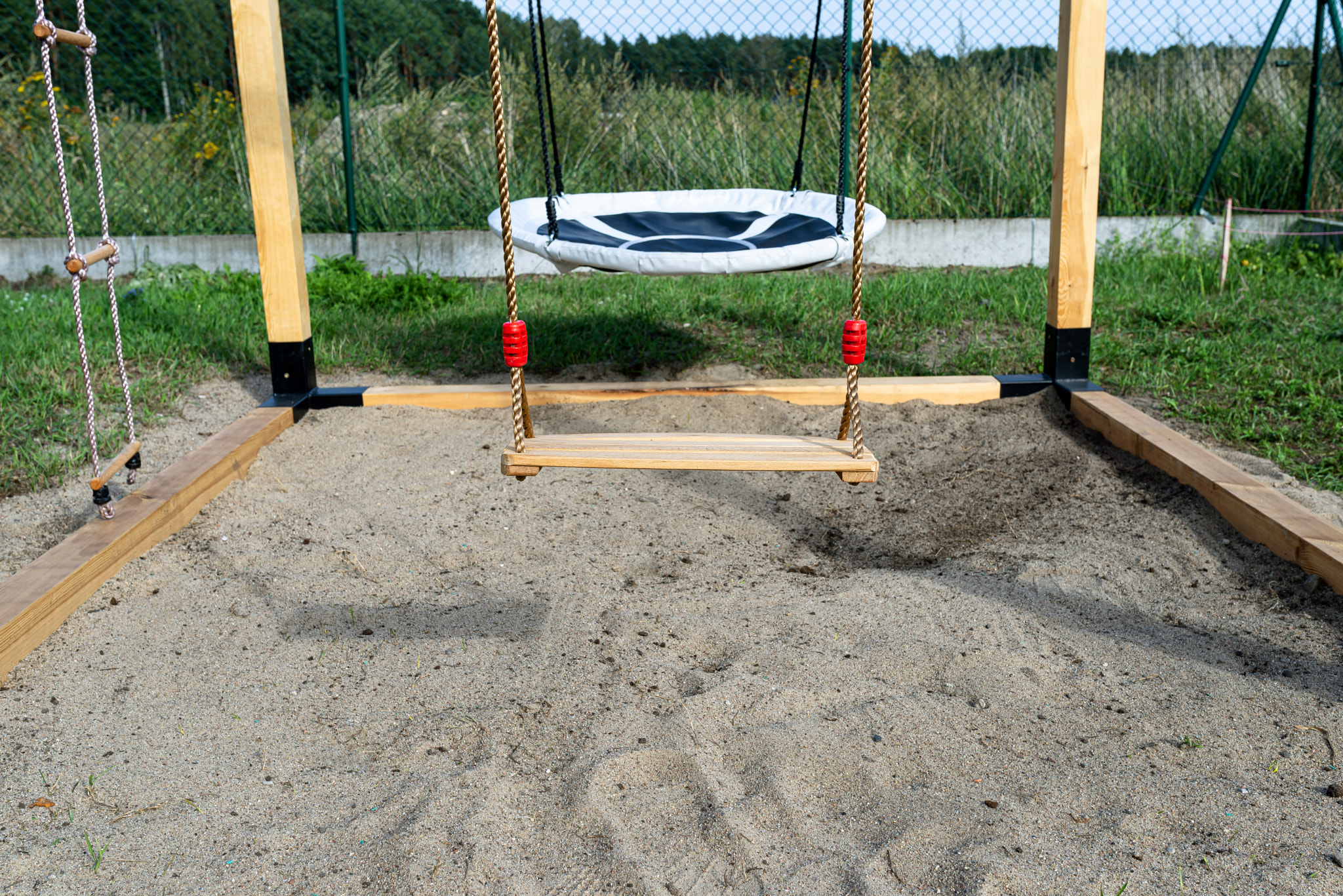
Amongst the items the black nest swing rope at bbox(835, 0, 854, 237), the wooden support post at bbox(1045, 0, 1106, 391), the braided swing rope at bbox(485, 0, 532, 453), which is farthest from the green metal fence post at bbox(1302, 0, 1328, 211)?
the braided swing rope at bbox(485, 0, 532, 453)

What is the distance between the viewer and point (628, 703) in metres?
1.77

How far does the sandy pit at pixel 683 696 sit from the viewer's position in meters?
1.39

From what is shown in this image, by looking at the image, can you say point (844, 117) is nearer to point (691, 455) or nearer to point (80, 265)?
point (691, 455)

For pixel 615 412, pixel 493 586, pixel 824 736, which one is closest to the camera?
pixel 824 736

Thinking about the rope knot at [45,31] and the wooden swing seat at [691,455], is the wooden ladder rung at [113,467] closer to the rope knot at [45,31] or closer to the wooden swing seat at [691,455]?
the rope knot at [45,31]

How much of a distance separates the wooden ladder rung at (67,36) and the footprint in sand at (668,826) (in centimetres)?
196

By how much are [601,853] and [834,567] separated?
1.18m

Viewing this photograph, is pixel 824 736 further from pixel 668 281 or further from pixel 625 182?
pixel 625 182

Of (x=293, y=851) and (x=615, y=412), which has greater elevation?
(x=615, y=412)

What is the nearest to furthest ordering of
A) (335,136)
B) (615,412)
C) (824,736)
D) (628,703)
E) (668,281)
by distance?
(824,736) → (628,703) → (615,412) → (668,281) → (335,136)

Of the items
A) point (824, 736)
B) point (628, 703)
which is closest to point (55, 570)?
point (628, 703)

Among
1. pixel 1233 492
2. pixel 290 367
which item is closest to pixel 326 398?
pixel 290 367

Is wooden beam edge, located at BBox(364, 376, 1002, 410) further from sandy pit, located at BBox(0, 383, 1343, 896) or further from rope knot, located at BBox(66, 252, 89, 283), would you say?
rope knot, located at BBox(66, 252, 89, 283)

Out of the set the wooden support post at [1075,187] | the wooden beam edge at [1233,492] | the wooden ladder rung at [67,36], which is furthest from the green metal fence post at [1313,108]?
the wooden ladder rung at [67,36]
